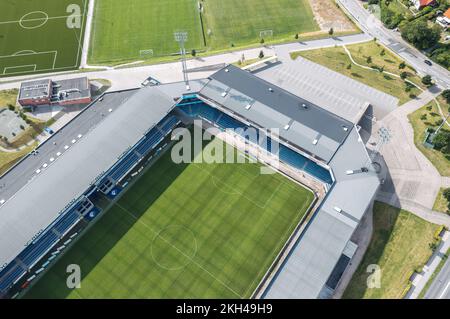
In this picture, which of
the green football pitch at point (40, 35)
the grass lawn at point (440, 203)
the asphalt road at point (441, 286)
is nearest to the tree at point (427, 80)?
the grass lawn at point (440, 203)

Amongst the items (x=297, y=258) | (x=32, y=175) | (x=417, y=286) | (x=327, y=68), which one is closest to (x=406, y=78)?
(x=327, y=68)

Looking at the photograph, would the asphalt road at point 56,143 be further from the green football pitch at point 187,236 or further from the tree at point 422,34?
the tree at point 422,34

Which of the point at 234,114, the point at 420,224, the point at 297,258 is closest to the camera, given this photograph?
the point at 297,258

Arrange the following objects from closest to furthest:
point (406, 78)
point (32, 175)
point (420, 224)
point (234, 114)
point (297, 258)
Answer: point (297, 258) < point (420, 224) < point (32, 175) < point (234, 114) < point (406, 78)

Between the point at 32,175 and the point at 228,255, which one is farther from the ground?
the point at 228,255

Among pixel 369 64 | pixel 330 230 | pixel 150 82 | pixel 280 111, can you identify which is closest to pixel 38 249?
pixel 150 82

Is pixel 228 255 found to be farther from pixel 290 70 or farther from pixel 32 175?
pixel 290 70

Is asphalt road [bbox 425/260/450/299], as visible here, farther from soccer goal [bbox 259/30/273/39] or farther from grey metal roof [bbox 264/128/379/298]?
soccer goal [bbox 259/30/273/39]
